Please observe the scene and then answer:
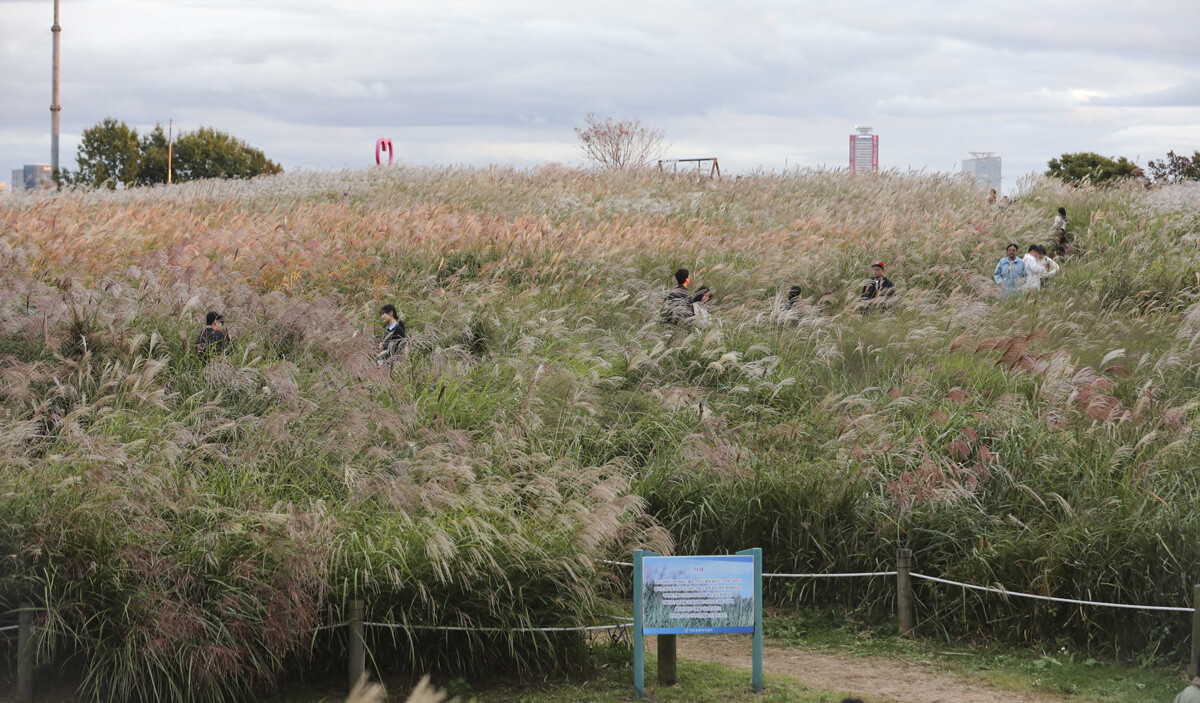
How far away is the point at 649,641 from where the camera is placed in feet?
25.7

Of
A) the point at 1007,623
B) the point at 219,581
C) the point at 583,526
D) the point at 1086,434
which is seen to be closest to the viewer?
the point at 219,581

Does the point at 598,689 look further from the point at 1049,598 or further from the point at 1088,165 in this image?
the point at 1088,165

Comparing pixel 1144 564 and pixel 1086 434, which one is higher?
pixel 1086 434

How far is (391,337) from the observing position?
35.3ft

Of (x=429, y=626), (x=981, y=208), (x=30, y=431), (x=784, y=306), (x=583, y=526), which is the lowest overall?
(x=429, y=626)

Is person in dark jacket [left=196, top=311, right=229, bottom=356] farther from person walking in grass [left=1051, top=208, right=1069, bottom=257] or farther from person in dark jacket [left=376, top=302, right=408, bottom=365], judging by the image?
person walking in grass [left=1051, top=208, right=1069, bottom=257]

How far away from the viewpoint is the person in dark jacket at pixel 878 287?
46.2 feet

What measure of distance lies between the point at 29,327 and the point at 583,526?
6.10 meters

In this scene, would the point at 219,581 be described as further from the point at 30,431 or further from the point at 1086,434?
the point at 1086,434

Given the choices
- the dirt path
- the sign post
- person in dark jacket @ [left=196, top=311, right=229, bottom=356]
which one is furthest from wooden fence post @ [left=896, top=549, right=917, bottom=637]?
person in dark jacket @ [left=196, top=311, right=229, bottom=356]

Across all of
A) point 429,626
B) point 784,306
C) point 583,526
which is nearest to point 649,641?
point 583,526

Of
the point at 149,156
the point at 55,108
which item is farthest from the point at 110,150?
the point at 55,108

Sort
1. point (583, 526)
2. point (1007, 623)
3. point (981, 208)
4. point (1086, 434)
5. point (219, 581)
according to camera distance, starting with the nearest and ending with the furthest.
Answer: point (219, 581) < point (583, 526) < point (1007, 623) < point (1086, 434) < point (981, 208)

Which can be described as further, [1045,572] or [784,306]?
[784,306]
